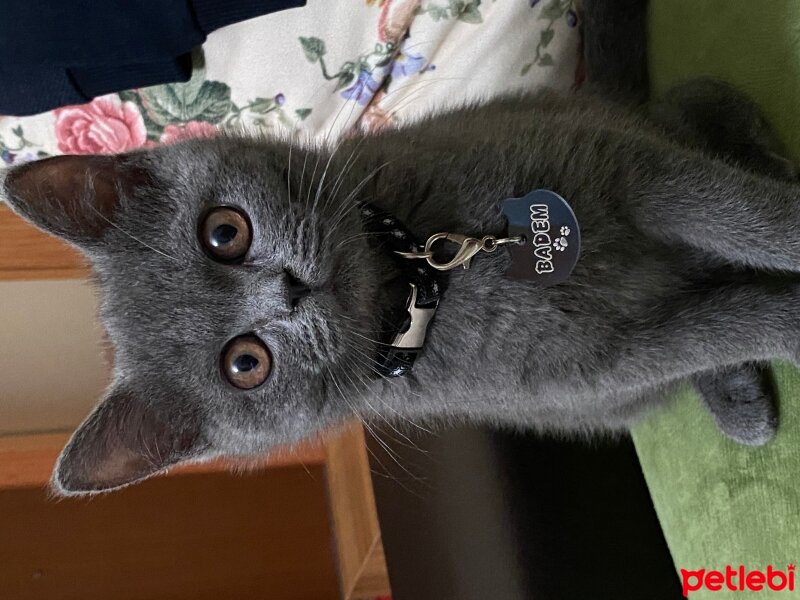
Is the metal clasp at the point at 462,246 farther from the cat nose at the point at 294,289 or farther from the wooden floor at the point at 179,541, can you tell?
the wooden floor at the point at 179,541

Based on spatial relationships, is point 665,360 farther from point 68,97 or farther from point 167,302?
point 68,97

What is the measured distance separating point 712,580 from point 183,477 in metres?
1.21

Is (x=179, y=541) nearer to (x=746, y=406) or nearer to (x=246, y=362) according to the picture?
(x=246, y=362)

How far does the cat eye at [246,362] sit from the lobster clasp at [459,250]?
19cm

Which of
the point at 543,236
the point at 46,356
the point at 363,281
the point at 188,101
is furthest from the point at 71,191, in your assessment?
the point at 46,356

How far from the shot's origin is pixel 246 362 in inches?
26.5

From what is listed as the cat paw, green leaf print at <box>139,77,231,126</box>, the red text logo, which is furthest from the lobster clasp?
green leaf print at <box>139,77,231,126</box>

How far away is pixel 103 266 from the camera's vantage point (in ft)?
2.45

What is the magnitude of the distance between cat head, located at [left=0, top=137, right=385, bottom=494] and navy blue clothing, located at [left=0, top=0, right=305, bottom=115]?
325mm

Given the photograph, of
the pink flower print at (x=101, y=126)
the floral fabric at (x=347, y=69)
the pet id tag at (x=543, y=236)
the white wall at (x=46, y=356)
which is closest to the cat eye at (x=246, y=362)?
the pet id tag at (x=543, y=236)

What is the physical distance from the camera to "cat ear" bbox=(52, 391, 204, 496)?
0.72 meters

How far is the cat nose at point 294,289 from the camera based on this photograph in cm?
63

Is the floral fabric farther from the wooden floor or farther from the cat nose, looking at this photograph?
the wooden floor

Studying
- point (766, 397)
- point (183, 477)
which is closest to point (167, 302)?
point (766, 397)
